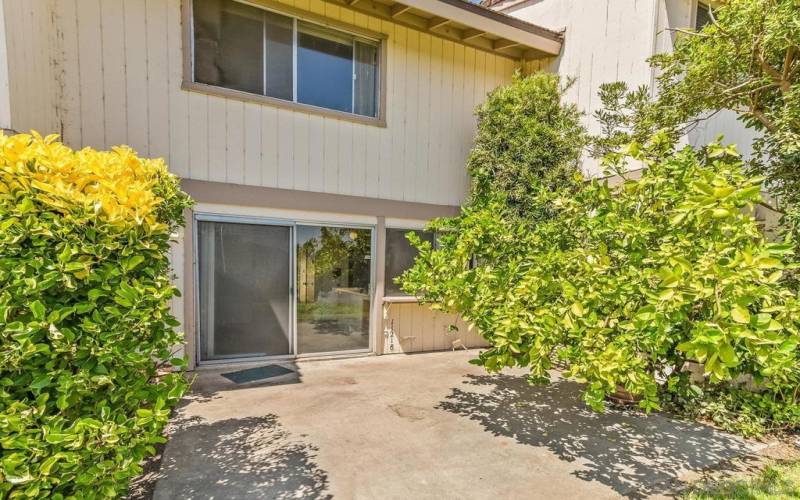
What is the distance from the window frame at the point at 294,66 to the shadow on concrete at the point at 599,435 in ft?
15.4

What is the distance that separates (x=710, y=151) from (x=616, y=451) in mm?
2845

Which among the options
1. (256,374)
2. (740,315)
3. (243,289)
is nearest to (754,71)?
(740,315)

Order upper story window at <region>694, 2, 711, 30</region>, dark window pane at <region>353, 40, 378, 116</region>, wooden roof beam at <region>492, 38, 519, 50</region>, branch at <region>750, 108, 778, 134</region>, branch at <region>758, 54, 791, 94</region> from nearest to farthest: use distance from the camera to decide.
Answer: branch at <region>758, 54, 791, 94</region>
branch at <region>750, 108, 778, 134</region>
upper story window at <region>694, 2, 711, 30</region>
dark window pane at <region>353, 40, 378, 116</region>
wooden roof beam at <region>492, 38, 519, 50</region>

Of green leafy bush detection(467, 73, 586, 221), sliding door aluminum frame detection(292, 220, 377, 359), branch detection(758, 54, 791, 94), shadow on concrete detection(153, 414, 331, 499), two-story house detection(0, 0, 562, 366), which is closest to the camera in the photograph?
shadow on concrete detection(153, 414, 331, 499)

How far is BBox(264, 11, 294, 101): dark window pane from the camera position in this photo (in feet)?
19.3

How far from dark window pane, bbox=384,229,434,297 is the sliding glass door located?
377mm

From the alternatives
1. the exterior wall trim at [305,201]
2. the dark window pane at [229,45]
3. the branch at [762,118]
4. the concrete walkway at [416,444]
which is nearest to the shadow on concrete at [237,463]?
the concrete walkway at [416,444]

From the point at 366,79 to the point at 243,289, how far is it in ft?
13.3

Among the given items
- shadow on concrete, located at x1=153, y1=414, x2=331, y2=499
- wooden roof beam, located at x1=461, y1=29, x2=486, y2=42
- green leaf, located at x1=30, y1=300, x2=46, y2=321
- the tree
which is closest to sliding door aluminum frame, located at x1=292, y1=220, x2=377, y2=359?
shadow on concrete, located at x1=153, y1=414, x2=331, y2=499

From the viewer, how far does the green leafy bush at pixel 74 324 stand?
5.66 ft

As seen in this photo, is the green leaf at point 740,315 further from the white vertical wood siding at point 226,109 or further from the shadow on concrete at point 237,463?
the white vertical wood siding at point 226,109

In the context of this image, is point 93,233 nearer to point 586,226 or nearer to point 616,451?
point 586,226

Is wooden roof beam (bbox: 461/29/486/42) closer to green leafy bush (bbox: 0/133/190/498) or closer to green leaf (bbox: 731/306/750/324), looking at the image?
green leaf (bbox: 731/306/750/324)

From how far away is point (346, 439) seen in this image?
3799mm
